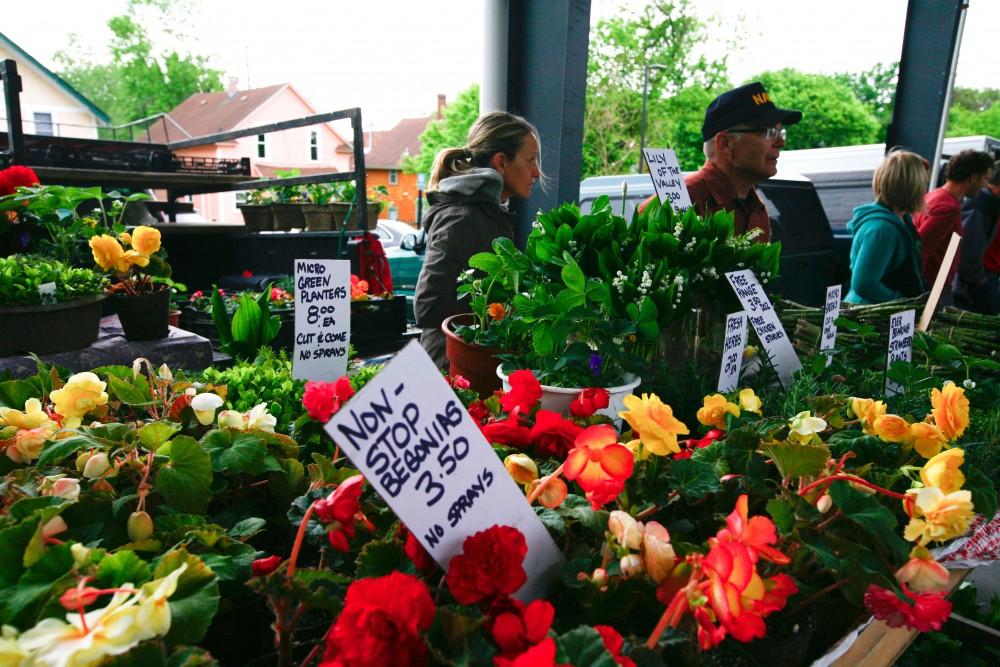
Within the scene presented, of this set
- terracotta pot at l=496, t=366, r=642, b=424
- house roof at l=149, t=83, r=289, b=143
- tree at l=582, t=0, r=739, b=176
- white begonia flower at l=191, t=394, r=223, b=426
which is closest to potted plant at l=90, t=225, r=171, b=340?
white begonia flower at l=191, t=394, r=223, b=426

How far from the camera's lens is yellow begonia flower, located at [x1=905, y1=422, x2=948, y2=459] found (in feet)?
2.70

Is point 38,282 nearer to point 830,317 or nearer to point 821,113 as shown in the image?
point 830,317

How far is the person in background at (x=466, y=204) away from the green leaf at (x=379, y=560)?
5.32ft

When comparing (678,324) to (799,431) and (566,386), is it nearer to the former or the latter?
(566,386)

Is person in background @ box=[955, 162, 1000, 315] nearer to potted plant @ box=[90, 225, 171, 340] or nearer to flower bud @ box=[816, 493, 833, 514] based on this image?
flower bud @ box=[816, 493, 833, 514]

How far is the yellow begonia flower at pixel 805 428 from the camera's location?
2.67 feet

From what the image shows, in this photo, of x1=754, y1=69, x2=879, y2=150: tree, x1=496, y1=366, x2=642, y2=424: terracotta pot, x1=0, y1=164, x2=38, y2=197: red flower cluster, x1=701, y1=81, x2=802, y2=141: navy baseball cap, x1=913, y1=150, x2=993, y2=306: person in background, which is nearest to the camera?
x1=496, y1=366, x2=642, y2=424: terracotta pot

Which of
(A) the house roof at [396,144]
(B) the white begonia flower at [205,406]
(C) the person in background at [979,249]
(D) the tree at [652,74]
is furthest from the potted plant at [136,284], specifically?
(A) the house roof at [396,144]

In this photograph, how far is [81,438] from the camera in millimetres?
760

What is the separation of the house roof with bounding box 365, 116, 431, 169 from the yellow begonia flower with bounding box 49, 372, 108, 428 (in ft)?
153

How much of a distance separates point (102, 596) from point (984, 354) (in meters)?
1.87

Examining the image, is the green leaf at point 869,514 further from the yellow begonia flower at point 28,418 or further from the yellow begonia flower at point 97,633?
the yellow begonia flower at point 28,418

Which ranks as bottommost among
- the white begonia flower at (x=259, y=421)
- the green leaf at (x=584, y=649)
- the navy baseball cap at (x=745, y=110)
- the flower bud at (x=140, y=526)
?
the flower bud at (x=140, y=526)

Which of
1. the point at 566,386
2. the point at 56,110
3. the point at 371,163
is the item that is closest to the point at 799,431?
the point at 566,386
